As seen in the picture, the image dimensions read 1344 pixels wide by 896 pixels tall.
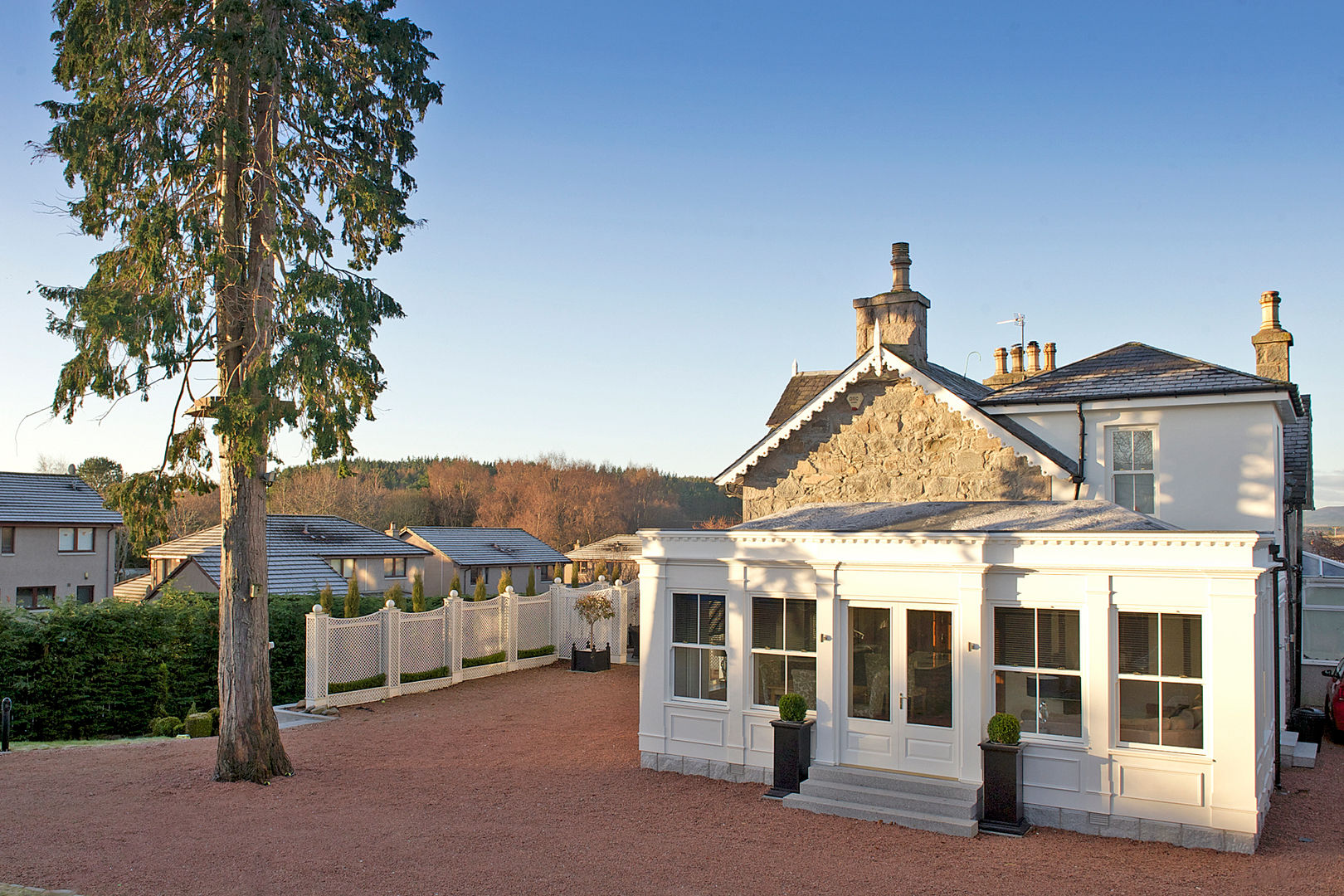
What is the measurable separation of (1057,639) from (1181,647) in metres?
1.25

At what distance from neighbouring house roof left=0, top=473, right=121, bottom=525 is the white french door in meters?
34.3

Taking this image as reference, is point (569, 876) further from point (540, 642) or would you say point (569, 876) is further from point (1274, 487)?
point (540, 642)

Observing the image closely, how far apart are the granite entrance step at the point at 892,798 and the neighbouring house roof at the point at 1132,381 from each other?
23.6 feet

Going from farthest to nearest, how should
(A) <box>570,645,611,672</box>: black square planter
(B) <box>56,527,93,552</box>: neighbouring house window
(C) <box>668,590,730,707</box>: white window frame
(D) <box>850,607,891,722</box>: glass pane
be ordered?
(B) <box>56,527,93,552</box>: neighbouring house window → (A) <box>570,645,611,672</box>: black square planter → (C) <box>668,590,730,707</box>: white window frame → (D) <box>850,607,891,722</box>: glass pane

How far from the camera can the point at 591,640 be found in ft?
78.9

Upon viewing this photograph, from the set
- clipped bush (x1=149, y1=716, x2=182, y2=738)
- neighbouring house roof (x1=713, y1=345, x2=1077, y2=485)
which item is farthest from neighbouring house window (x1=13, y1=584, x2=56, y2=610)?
neighbouring house roof (x1=713, y1=345, x2=1077, y2=485)

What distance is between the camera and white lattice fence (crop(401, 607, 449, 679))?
65.9 feet

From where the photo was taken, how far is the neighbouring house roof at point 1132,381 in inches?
547

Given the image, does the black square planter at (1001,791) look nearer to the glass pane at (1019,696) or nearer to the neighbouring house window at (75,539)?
the glass pane at (1019,696)

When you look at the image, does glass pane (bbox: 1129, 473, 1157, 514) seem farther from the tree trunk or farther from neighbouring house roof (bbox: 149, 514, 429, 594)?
neighbouring house roof (bbox: 149, 514, 429, 594)

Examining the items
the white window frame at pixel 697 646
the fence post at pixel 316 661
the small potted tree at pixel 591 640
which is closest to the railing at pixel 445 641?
the fence post at pixel 316 661

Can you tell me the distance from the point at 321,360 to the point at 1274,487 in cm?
1393

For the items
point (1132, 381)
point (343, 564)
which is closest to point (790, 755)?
point (1132, 381)

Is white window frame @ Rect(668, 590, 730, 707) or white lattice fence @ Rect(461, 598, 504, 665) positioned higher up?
white window frame @ Rect(668, 590, 730, 707)
